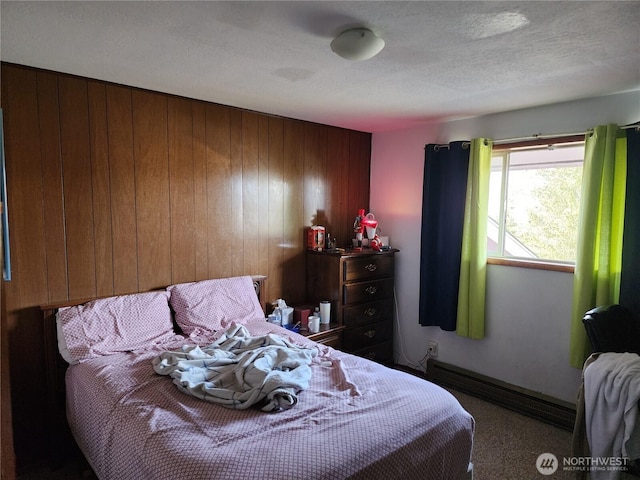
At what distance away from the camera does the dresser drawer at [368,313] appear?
334 centimetres

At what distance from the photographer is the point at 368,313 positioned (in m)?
3.50

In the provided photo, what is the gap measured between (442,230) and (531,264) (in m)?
0.72

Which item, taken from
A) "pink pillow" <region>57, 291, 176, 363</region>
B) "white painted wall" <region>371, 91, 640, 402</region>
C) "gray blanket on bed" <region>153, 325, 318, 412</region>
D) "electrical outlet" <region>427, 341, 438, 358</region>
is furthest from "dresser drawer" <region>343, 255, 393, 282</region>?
"pink pillow" <region>57, 291, 176, 363</region>

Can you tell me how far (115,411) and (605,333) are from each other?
2.57 meters

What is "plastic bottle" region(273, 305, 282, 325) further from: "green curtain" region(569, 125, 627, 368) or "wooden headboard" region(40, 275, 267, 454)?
"green curtain" region(569, 125, 627, 368)

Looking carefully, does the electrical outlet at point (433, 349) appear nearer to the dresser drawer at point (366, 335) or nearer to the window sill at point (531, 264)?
the dresser drawer at point (366, 335)

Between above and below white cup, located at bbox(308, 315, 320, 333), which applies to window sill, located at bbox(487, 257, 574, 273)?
above

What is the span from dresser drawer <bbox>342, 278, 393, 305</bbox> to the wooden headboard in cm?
192

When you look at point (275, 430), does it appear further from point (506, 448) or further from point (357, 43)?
point (506, 448)

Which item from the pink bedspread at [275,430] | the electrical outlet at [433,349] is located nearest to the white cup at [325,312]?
the electrical outlet at [433,349]

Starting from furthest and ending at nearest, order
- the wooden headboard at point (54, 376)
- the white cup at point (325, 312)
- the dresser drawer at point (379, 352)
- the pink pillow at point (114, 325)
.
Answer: the dresser drawer at point (379, 352)
the white cup at point (325, 312)
the wooden headboard at point (54, 376)
the pink pillow at point (114, 325)

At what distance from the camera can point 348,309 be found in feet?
10.9

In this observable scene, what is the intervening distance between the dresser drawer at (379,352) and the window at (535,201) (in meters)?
1.28

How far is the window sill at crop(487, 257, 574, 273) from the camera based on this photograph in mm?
2834
